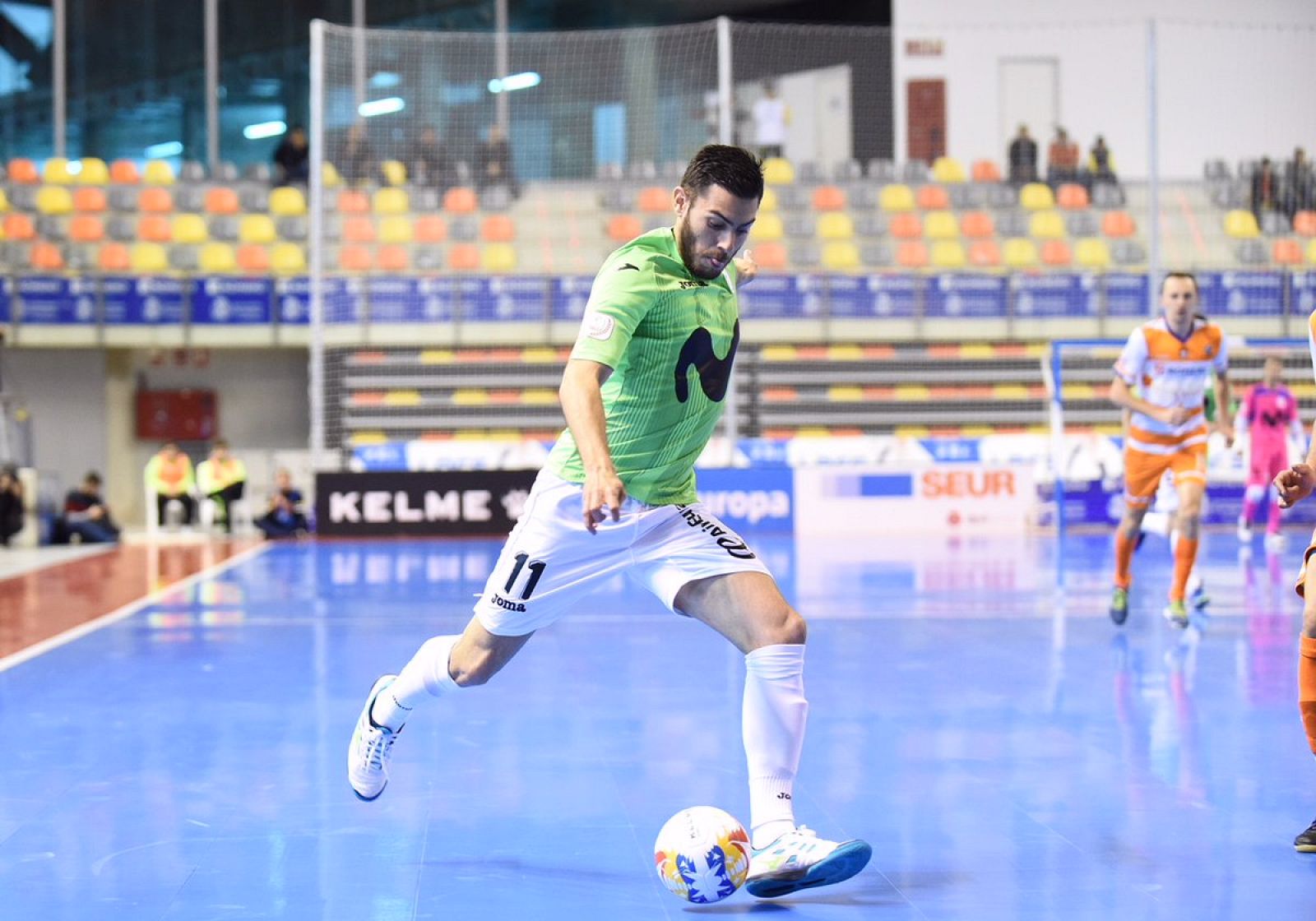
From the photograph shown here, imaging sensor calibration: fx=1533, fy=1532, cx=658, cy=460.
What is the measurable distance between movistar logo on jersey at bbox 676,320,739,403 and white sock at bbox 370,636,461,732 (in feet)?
3.45

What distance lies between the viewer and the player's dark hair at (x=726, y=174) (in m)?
3.94

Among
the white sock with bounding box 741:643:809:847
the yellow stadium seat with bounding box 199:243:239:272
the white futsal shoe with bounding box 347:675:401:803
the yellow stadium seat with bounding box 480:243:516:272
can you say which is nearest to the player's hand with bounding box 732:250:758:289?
the white sock with bounding box 741:643:809:847

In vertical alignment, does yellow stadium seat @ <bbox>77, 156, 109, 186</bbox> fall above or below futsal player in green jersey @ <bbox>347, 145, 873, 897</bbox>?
above

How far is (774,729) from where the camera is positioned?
3977 millimetres

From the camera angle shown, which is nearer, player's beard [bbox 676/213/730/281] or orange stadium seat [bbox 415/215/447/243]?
player's beard [bbox 676/213/730/281]

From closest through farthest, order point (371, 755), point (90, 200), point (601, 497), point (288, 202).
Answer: point (601, 497), point (371, 755), point (288, 202), point (90, 200)

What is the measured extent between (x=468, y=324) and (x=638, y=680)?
1508 cm

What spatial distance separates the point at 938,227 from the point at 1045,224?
1602 millimetres

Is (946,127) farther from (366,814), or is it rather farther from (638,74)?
(366,814)

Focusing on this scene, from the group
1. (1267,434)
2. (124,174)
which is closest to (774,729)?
(1267,434)

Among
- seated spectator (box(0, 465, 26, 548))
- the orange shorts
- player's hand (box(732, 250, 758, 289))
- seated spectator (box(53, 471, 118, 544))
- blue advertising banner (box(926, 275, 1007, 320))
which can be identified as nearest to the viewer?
player's hand (box(732, 250, 758, 289))

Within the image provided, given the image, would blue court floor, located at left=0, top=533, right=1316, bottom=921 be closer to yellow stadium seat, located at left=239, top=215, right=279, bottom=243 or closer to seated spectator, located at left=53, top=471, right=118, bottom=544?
seated spectator, located at left=53, top=471, right=118, bottom=544

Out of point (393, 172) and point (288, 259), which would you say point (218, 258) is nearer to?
point (288, 259)

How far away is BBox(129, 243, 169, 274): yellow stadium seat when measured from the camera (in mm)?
23578
